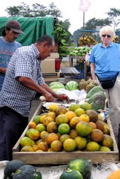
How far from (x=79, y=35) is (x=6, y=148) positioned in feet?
44.2

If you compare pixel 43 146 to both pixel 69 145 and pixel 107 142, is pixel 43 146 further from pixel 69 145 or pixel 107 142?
pixel 107 142

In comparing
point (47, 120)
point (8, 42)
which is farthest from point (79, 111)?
point (8, 42)

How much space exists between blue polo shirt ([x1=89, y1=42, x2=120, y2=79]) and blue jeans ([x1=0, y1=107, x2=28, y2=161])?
7.89 feet

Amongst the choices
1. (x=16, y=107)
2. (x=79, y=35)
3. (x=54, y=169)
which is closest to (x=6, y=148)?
(x=16, y=107)

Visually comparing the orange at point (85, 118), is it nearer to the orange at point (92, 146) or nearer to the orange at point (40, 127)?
the orange at point (92, 146)

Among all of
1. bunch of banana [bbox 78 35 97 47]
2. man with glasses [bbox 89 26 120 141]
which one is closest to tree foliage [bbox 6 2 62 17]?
bunch of banana [bbox 78 35 97 47]

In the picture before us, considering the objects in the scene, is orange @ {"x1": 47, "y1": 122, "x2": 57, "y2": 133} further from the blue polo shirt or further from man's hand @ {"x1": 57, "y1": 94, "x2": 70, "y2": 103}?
the blue polo shirt

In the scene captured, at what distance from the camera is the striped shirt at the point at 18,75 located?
10.4ft

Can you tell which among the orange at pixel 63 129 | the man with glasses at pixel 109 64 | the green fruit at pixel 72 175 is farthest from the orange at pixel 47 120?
the man with glasses at pixel 109 64

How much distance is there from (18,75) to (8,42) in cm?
171

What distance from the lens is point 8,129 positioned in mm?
3318

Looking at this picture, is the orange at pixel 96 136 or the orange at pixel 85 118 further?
the orange at pixel 85 118

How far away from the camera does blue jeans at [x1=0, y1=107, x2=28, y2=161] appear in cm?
326

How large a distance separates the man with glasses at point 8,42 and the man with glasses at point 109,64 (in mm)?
1745
